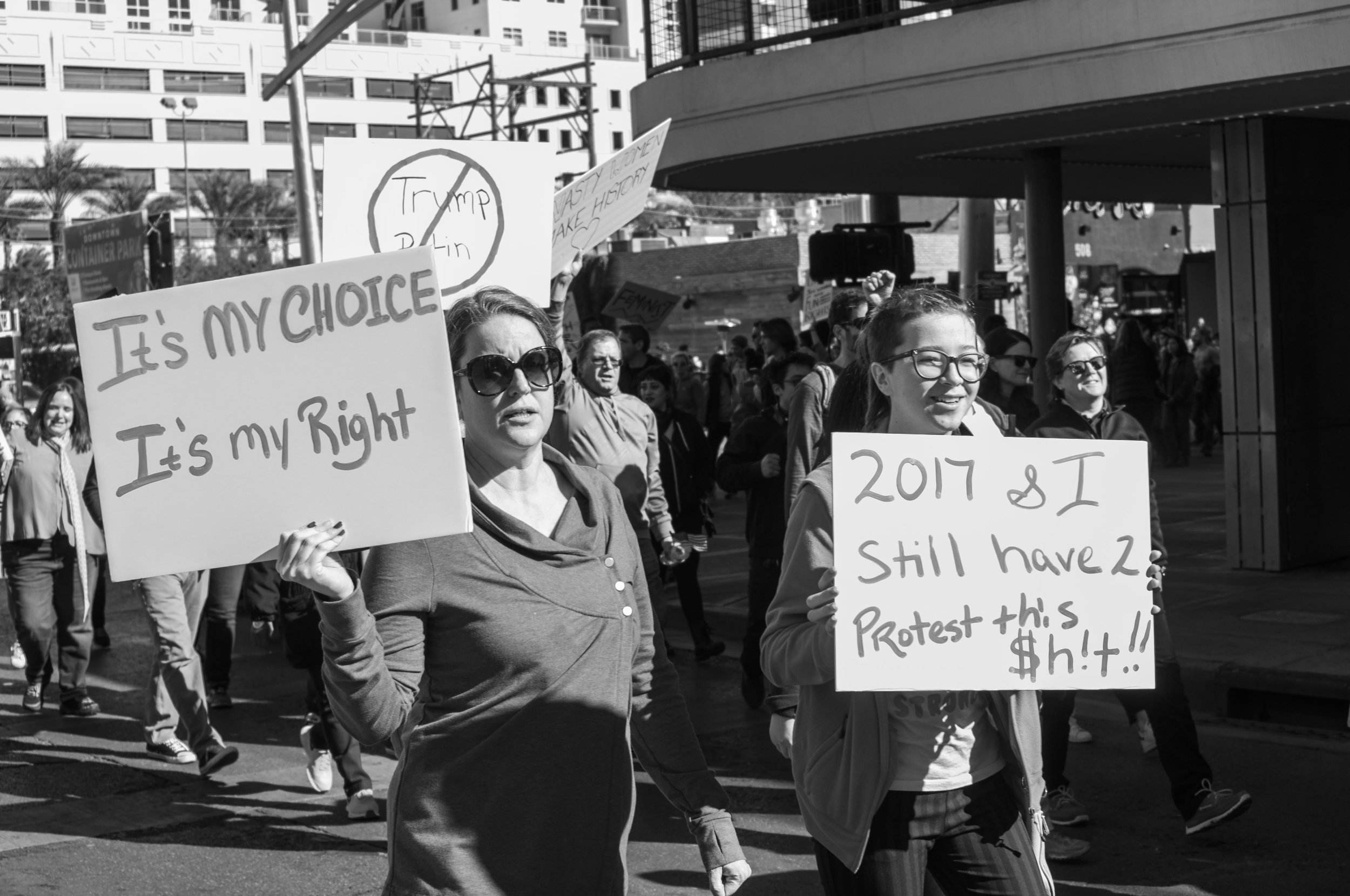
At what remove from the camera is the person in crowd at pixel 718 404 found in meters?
19.1

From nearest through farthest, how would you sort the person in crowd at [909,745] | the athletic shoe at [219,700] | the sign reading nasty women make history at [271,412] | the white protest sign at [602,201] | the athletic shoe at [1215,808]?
the sign reading nasty women make history at [271,412]
the person in crowd at [909,745]
the athletic shoe at [1215,808]
the white protest sign at [602,201]
the athletic shoe at [219,700]

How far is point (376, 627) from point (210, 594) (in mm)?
6247

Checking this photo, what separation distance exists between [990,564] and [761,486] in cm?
536

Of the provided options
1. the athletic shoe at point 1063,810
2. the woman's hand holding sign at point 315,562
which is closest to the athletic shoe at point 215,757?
the athletic shoe at point 1063,810

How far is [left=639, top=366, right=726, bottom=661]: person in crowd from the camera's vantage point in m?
9.36

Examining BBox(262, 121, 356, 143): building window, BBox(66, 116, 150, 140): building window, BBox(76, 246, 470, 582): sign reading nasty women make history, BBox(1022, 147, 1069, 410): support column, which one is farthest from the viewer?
BBox(262, 121, 356, 143): building window

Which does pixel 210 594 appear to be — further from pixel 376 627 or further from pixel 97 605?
pixel 376 627

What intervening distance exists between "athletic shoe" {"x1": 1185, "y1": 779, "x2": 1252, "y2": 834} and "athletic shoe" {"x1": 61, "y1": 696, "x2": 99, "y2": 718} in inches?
240

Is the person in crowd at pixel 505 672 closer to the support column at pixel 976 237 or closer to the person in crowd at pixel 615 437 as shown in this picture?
the person in crowd at pixel 615 437

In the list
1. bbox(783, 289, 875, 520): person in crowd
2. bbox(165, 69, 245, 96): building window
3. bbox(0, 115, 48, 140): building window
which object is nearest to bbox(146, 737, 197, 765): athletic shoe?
bbox(783, 289, 875, 520): person in crowd

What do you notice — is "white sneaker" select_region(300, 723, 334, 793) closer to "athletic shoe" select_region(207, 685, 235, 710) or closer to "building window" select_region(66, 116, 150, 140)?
"athletic shoe" select_region(207, 685, 235, 710)

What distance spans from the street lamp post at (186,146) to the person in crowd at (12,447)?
1747 inches

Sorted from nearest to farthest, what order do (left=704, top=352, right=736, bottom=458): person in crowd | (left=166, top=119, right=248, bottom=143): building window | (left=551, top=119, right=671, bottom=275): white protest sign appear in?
(left=551, top=119, right=671, bottom=275): white protest sign
(left=704, top=352, right=736, bottom=458): person in crowd
(left=166, top=119, right=248, bottom=143): building window

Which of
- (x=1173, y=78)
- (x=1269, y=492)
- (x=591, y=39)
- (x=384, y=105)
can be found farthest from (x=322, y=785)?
(x=591, y=39)
